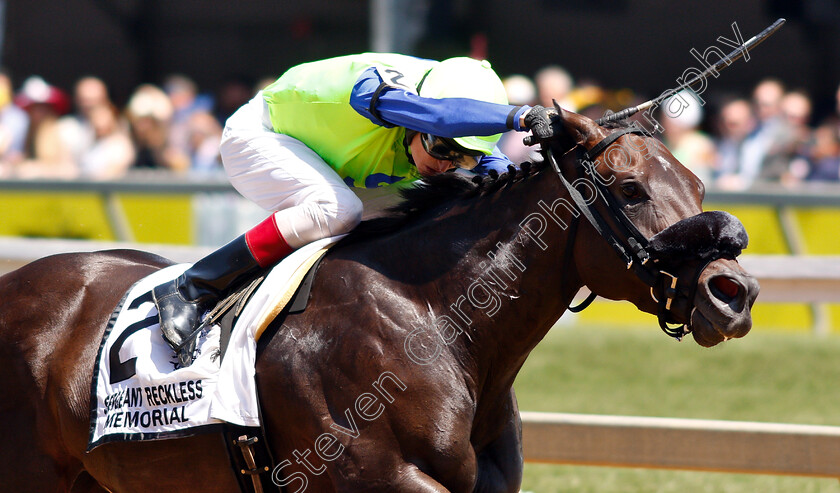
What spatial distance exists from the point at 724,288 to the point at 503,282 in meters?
0.72

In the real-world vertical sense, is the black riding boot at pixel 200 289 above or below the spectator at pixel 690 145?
above

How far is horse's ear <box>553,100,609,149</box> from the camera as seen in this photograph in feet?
10.8

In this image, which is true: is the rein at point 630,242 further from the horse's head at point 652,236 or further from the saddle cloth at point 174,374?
the saddle cloth at point 174,374

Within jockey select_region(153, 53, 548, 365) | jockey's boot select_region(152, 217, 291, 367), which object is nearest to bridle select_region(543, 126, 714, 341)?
jockey select_region(153, 53, 548, 365)

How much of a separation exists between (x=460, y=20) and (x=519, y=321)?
9.08 metres

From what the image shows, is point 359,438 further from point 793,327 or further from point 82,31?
point 82,31

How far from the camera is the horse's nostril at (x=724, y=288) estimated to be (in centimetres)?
297

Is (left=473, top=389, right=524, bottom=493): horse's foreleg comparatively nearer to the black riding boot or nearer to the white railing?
the black riding boot

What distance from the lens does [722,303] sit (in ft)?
9.67

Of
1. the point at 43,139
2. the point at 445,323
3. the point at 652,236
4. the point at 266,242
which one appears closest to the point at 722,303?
the point at 652,236

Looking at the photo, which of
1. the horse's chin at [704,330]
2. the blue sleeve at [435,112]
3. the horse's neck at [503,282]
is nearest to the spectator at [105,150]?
the blue sleeve at [435,112]

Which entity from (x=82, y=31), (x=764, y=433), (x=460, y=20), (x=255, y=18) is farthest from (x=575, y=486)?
(x=82, y=31)

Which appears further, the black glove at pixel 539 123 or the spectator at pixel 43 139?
the spectator at pixel 43 139

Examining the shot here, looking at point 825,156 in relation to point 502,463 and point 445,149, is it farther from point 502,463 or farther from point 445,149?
point 502,463
